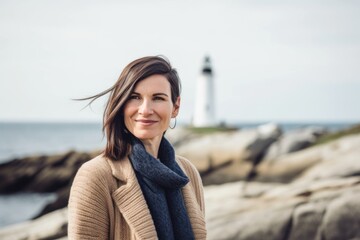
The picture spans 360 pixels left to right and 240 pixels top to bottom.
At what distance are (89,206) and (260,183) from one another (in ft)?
53.9

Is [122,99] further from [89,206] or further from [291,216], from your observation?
[291,216]

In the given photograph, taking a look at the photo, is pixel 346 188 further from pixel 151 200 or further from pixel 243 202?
pixel 151 200

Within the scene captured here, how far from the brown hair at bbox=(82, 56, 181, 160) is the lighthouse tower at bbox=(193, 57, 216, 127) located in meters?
40.7

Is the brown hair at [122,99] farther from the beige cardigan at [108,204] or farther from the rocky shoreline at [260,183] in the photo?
the rocky shoreline at [260,183]

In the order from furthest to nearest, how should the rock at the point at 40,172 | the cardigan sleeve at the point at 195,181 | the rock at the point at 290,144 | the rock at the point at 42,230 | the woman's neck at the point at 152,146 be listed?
the rock at the point at 40,172 < the rock at the point at 290,144 < the rock at the point at 42,230 < the cardigan sleeve at the point at 195,181 < the woman's neck at the point at 152,146

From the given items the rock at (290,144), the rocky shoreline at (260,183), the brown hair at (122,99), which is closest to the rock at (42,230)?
the rocky shoreline at (260,183)

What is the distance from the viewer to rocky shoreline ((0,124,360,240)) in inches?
373

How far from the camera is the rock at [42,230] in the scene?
8.80m

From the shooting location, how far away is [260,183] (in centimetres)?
1834

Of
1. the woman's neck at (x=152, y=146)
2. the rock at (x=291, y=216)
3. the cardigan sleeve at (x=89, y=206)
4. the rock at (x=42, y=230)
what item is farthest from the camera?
the rock at (x=291, y=216)

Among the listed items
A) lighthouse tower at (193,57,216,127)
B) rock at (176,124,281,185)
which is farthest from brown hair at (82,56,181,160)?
lighthouse tower at (193,57,216,127)

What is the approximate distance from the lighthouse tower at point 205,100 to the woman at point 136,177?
40595 millimetres

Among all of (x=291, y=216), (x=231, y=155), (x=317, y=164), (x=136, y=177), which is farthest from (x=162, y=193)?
(x=231, y=155)

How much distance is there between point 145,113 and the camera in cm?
253
